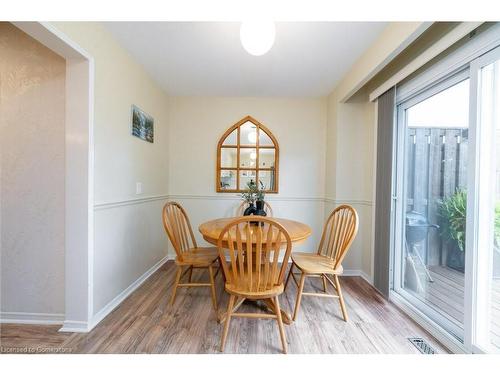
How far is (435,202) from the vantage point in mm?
1745

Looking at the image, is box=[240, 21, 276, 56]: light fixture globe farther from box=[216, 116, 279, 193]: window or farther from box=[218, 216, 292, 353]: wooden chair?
box=[216, 116, 279, 193]: window

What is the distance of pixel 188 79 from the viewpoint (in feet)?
8.43

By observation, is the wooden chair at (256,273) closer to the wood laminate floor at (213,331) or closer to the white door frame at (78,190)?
the wood laminate floor at (213,331)

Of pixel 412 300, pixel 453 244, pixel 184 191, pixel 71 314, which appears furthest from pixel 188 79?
pixel 412 300

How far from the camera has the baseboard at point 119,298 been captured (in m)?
1.64

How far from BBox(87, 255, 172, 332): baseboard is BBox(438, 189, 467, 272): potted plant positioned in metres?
2.70

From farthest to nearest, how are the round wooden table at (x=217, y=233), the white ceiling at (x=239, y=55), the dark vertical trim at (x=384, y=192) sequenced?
the dark vertical trim at (x=384, y=192) < the white ceiling at (x=239, y=55) < the round wooden table at (x=217, y=233)

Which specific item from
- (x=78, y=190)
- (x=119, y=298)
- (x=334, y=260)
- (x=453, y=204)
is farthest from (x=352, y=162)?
(x=119, y=298)

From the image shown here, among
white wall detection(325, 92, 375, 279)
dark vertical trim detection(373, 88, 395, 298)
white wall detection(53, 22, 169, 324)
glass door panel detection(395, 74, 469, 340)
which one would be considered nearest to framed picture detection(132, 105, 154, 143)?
white wall detection(53, 22, 169, 324)

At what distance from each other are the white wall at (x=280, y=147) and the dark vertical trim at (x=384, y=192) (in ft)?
2.90

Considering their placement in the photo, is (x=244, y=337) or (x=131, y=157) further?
(x=131, y=157)

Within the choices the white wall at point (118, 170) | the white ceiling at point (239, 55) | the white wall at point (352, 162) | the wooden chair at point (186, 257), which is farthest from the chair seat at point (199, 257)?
the white ceiling at point (239, 55)
